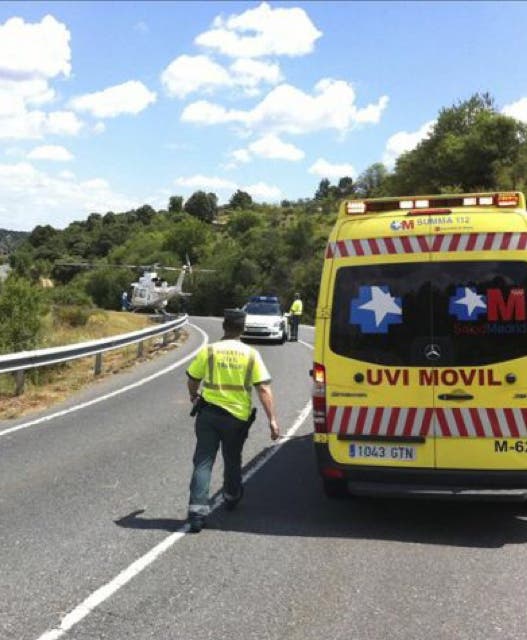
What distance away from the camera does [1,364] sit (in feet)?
37.9

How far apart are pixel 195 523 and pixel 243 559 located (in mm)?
697

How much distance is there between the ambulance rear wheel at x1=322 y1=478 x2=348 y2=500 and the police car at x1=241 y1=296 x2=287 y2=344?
18.3 meters

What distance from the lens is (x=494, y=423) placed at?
5.59 meters

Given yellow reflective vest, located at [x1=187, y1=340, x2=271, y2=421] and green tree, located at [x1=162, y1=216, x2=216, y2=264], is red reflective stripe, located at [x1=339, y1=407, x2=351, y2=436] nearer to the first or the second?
yellow reflective vest, located at [x1=187, y1=340, x2=271, y2=421]

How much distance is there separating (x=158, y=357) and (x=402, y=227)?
14.8m

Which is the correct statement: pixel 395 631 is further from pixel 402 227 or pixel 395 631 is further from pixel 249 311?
pixel 249 311

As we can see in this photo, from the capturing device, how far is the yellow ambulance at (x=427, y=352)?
558 centimetres

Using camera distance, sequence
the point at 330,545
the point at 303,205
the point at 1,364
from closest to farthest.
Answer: the point at 330,545, the point at 1,364, the point at 303,205

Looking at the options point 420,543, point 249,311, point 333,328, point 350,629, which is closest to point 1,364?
point 333,328

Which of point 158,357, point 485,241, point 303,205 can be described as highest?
point 303,205

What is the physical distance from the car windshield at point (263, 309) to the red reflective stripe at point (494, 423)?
2039 cm

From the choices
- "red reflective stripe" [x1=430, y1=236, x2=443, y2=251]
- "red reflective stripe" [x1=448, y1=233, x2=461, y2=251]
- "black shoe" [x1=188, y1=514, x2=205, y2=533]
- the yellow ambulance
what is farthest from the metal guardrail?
"red reflective stripe" [x1=448, y1=233, x2=461, y2=251]

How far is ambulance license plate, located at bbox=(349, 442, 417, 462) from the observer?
572cm

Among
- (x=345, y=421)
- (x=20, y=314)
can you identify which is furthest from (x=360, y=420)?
(x=20, y=314)
